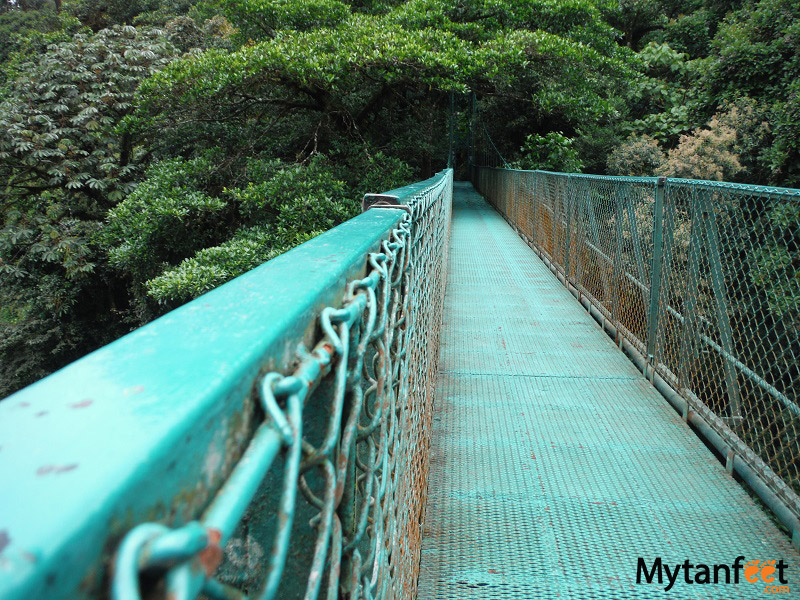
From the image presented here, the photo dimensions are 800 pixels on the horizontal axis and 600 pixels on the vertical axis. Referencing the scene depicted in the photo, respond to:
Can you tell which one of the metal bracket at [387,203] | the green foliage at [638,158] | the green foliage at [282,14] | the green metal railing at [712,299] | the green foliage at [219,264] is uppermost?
the green foliage at [282,14]

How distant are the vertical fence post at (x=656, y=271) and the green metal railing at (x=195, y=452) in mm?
3253

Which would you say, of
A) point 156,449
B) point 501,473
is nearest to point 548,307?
point 501,473

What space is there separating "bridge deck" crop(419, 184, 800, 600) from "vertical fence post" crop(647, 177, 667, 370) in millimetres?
259

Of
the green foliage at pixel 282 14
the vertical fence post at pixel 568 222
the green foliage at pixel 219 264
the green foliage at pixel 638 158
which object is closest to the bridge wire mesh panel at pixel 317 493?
the vertical fence post at pixel 568 222

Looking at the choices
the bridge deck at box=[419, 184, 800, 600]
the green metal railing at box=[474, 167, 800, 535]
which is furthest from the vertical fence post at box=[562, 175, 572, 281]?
the bridge deck at box=[419, 184, 800, 600]

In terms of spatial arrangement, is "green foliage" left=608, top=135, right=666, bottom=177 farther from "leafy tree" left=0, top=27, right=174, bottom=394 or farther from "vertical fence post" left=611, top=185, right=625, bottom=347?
"leafy tree" left=0, top=27, right=174, bottom=394

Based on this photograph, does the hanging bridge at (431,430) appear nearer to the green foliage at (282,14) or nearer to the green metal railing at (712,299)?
the green metal railing at (712,299)

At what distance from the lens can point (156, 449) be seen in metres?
0.34

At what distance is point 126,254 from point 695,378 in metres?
9.29

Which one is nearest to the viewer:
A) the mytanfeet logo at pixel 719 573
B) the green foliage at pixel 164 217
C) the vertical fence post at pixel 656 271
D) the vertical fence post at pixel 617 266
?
the mytanfeet logo at pixel 719 573

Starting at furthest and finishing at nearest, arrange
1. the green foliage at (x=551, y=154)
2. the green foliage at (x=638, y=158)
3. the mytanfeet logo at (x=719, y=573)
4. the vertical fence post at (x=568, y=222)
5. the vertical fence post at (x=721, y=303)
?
the green foliage at (x=638, y=158), the green foliage at (x=551, y=154), the vertical fence post at (x=568, y=222), the vertical fence post at (x=721, y=303), the mytanfeet logo at (x=719, y=573)

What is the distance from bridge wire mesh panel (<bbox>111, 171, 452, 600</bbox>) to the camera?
32 centimetres

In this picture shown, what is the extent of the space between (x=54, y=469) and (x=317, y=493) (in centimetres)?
50

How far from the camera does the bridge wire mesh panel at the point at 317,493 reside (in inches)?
12.7
